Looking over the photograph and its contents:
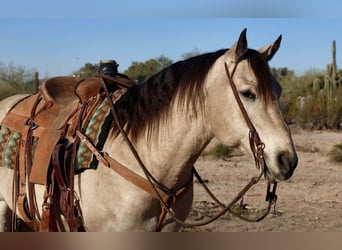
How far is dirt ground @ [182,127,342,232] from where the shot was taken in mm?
5273

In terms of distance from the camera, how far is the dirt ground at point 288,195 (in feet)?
17.3

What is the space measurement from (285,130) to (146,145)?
0.69 meters

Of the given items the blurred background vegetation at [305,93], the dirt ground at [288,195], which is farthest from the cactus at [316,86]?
the dirt ground at [288,195]

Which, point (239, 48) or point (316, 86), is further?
point (316, 86)

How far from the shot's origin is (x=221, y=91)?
220 cm

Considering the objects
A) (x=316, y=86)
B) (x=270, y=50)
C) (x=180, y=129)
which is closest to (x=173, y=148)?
(x=180, y=129)

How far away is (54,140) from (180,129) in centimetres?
75

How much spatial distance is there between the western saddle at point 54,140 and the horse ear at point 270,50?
803mm

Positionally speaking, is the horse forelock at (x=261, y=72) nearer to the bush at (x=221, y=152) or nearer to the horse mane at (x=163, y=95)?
the horse mane at (x=163, y=95)

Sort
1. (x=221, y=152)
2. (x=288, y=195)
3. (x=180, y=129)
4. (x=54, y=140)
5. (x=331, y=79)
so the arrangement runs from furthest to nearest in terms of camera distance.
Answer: (x=331, y=79) < (x=221, y=152) < (x=288, y=195) < (x=54, y=140) < (x=180, y=129)

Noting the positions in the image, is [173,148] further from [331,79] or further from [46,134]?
[331,79]

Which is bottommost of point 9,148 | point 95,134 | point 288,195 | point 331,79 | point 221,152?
point 288,195

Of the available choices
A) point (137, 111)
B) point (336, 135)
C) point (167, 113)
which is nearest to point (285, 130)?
point (167, 113)

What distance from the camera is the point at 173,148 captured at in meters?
2.31
